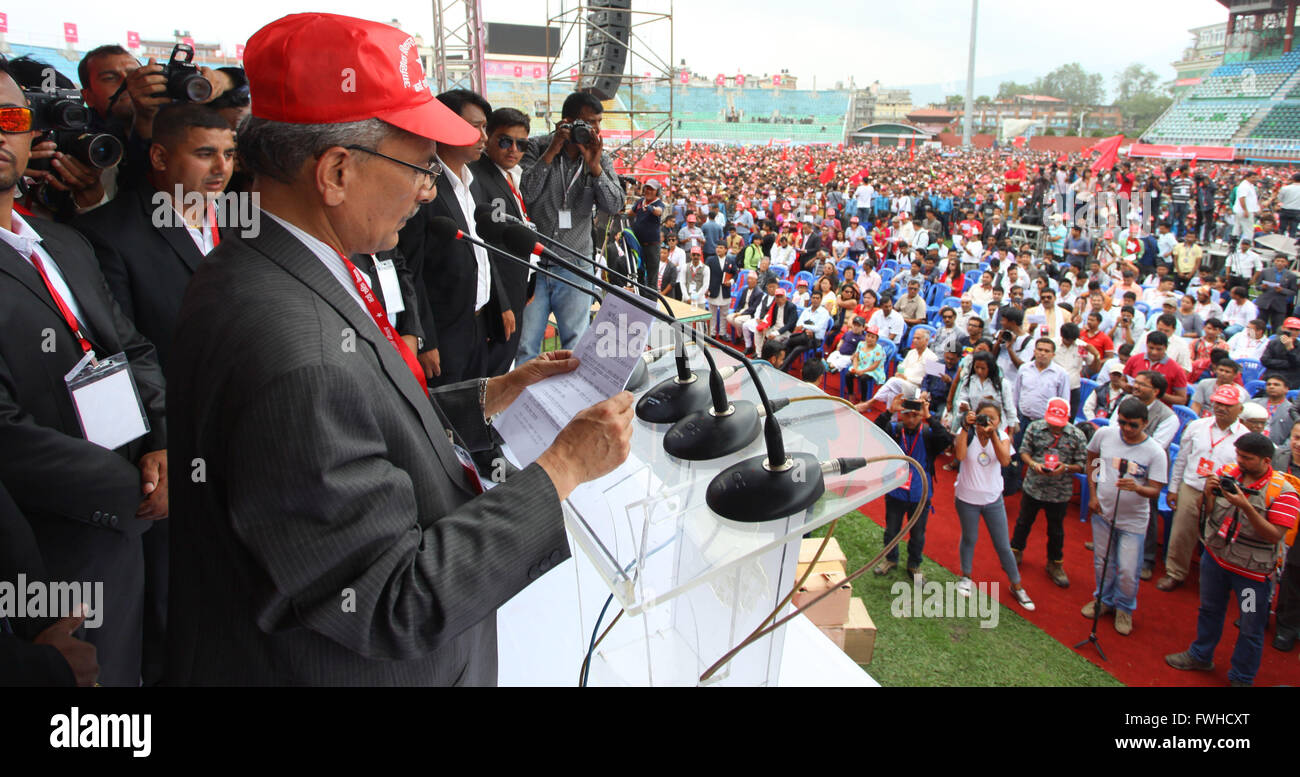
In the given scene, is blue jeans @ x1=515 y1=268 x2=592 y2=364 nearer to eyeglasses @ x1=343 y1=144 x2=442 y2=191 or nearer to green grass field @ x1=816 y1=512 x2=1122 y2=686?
green grass field @ x1=816 y1=512 x2=1122 y2=686

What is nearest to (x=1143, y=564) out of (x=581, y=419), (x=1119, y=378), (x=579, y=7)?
(x=1119, y=378)

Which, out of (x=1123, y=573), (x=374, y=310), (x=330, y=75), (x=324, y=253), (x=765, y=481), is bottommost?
(x=1123, y=573)

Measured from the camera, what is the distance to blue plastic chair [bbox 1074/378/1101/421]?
662cm

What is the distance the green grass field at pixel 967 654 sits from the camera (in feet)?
13.0

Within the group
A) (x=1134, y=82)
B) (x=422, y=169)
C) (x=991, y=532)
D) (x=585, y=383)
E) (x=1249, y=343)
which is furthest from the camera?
(x=1134, y=82)

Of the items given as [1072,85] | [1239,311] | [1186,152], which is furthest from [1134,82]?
[1239,311]

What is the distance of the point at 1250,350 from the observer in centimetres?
735

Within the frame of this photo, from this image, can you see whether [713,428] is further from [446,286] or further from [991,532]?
[991,532]

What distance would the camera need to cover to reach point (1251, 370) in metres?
7.05

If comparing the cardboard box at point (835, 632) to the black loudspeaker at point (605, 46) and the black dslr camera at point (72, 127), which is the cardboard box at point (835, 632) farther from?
the black loudspeaker at point (605, 46)

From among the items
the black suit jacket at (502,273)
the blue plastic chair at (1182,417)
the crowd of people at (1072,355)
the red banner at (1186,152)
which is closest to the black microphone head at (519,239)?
the black suit jacket at (502,273)

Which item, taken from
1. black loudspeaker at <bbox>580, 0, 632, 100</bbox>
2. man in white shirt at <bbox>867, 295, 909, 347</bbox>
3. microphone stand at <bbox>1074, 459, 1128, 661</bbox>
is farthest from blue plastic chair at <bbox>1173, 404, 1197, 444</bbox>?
black loudspeaker at <bbox>580, 0, 632, 100</bbox>

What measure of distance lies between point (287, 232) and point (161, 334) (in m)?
1.58

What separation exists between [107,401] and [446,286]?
1.60 meters
